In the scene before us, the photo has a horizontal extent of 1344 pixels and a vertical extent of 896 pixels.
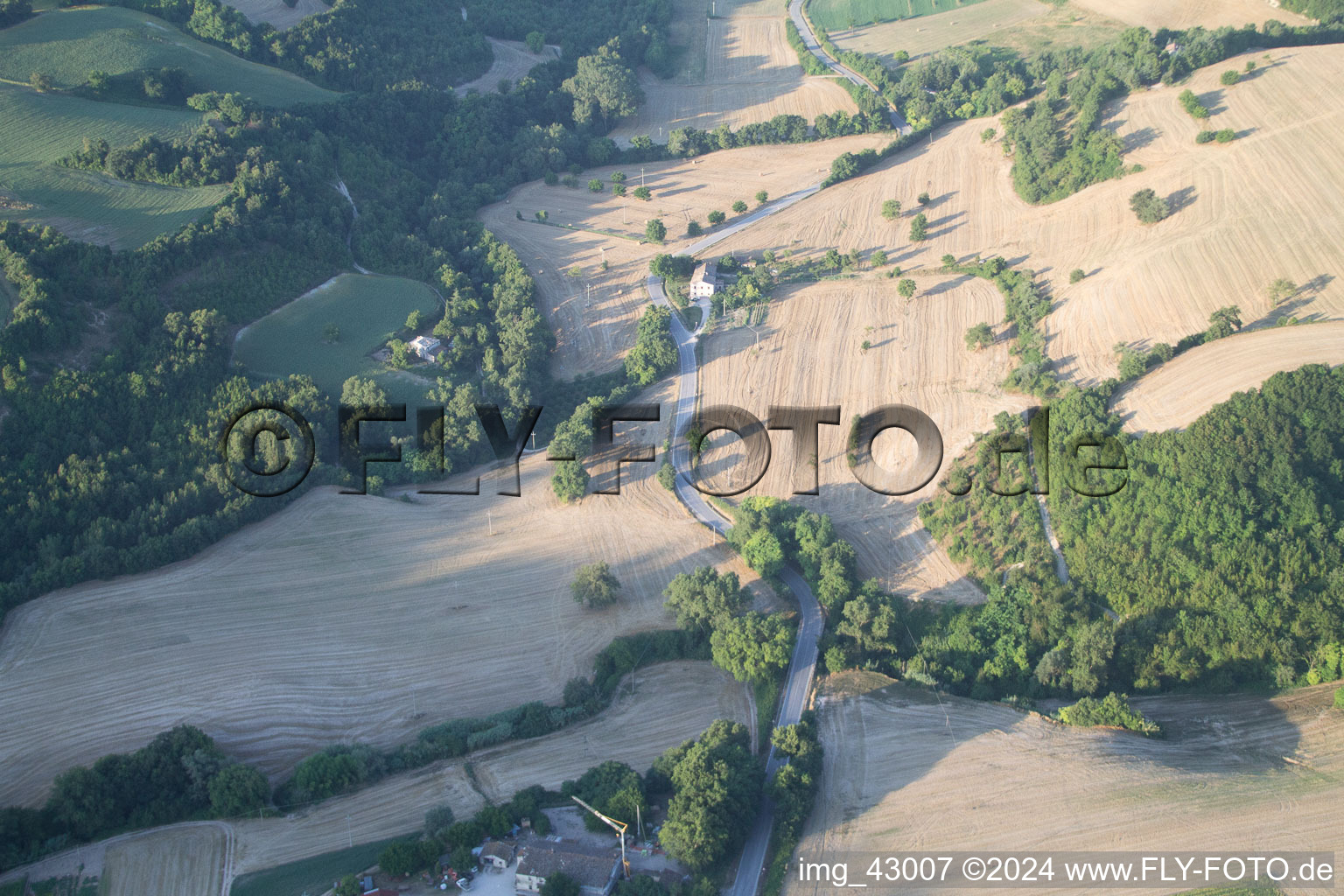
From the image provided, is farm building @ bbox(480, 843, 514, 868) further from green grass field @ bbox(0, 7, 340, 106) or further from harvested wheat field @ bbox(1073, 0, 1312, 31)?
harvested wheat field @ bbox(1073, 0, 1312, 31)

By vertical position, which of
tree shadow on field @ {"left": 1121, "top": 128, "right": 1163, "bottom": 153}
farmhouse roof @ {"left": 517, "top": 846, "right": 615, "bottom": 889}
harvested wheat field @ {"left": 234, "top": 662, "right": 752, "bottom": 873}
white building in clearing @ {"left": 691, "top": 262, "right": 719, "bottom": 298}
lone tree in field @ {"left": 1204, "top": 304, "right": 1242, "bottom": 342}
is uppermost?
tree shadow on field @ {"left": 1121, "top": 128, "right": 1163, "bottom": 153}

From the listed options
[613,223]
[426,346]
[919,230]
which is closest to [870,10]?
[919,230]

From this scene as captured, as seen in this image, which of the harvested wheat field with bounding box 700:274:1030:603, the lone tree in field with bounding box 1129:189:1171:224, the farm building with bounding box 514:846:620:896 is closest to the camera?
the farm building with bounding box 514:846:620:896

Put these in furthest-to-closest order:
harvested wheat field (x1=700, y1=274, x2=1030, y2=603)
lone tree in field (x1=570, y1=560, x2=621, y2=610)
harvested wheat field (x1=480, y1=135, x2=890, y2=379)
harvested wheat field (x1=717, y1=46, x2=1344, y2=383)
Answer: harvested wheat field (x1=480, y1=135, x2=890, y2=379), harvested wheat field (x1=717, y1=46, x2=1344, y2=383), harvested wheat field (x1=700, y1=274, x2=1030, y2=603), lone tree in field (x1=570, y1=560, x2=621, y2=610)

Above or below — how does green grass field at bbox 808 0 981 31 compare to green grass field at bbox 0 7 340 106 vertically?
above

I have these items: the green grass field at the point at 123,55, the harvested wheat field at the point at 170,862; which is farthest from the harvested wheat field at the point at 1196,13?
the harvested wheat field at the point at 170,862

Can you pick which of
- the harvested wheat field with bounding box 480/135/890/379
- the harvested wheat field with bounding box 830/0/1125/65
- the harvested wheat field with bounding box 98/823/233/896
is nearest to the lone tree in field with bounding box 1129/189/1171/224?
the harvested wheat field with bounding box 480/135/890/379

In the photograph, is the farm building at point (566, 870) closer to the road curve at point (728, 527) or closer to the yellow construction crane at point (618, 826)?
the yellow construction crane at point (618, 826)

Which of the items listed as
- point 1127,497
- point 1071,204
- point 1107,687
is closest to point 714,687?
point 1107,687
